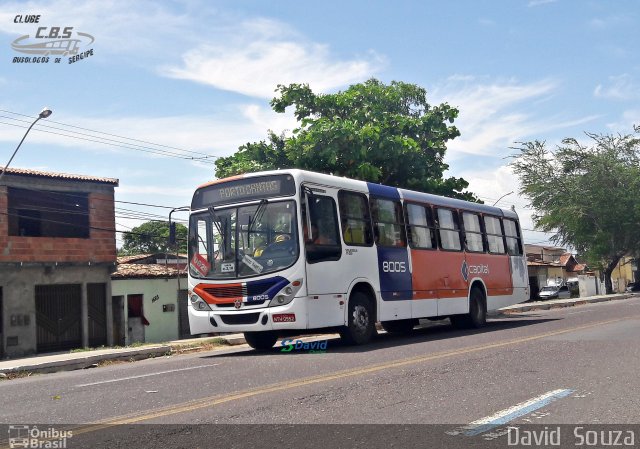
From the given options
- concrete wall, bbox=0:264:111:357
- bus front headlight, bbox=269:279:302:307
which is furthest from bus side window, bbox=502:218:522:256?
concrete wall, bbox=0:264:111:357

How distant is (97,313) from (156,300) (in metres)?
4.85

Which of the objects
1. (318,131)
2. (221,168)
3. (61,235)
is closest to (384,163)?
(318,131)

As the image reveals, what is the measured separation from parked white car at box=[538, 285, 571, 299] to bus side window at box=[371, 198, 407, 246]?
43.9 m

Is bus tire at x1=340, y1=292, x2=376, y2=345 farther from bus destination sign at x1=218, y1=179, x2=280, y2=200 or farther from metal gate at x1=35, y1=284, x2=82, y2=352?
metal gate at x1=35, y1=284, x2=82, y2=352

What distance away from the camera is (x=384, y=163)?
26922 millimetres

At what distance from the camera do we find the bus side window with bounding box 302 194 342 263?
13.6 meters

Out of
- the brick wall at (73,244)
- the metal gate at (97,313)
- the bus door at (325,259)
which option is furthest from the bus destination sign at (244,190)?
the metal gate at (97,313)

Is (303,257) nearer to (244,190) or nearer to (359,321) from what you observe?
(244,190)

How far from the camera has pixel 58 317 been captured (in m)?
29.0

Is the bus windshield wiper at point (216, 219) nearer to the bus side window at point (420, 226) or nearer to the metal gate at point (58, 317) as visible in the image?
the bus side window at point (420, 226)

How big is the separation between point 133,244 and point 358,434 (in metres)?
76.2

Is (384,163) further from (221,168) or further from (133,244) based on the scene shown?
(133,244)

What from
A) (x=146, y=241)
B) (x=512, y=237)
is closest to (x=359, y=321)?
(x=512, y=237)

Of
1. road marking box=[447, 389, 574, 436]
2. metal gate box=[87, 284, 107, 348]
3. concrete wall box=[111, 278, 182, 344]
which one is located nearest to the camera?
road marking box=[447, 389, 574, 436]
